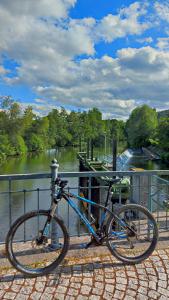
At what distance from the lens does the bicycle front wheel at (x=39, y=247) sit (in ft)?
7.88

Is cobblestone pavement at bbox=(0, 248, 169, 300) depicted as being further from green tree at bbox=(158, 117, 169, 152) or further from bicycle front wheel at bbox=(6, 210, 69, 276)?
green tree at bbox=(158, 117, 169, 152)

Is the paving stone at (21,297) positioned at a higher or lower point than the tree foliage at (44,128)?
lower

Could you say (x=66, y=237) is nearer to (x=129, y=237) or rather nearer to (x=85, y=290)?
(x=85, y=290)

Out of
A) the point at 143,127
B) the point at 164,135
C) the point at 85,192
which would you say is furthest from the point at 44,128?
the point at 85,192

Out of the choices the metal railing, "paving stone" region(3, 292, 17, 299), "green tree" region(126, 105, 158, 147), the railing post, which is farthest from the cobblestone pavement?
"green tree" region(126, 105, 158, 147)

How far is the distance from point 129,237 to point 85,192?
8.04m

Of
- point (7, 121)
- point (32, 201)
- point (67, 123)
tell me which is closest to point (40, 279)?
point (32, 201)

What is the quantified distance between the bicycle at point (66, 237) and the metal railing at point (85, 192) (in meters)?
0.29

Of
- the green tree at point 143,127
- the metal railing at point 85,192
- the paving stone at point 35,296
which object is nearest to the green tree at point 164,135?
the green tree at point 143,127

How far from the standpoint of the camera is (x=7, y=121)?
41.4 m

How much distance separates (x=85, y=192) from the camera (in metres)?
10.8

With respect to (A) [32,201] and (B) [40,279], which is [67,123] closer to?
(A) [32,201]

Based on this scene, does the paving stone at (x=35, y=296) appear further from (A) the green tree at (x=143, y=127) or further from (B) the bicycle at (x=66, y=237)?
(A) the green tree at (x=143, y=127)

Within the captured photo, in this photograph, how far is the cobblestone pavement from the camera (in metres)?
2.14
